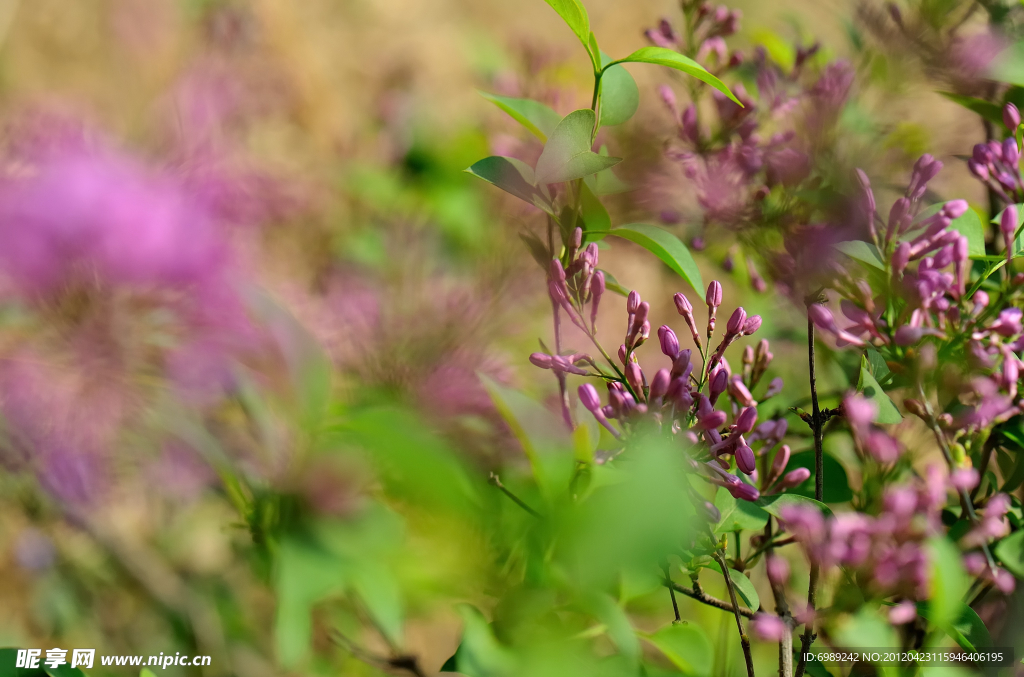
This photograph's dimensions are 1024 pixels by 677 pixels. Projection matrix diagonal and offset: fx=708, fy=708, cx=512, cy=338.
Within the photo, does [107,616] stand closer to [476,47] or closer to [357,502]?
[357,502]

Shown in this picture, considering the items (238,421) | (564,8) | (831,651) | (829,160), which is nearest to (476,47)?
(238,421)

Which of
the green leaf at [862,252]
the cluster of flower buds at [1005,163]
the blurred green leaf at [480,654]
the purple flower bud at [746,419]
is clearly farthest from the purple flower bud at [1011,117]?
the blurred green leaf at [480,654]

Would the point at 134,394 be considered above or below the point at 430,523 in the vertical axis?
below

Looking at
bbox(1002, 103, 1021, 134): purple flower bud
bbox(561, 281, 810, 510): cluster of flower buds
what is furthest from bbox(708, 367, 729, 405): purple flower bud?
bbox(1002, 103, 1021, 134): purple flower bud

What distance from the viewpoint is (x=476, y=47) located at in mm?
1149

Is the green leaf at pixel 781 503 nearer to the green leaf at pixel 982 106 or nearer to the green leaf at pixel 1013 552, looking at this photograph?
the green leaf at pixel 1013 552

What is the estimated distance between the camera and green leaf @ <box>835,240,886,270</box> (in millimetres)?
299

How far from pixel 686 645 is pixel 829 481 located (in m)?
0.12

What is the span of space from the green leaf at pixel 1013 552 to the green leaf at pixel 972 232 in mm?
139

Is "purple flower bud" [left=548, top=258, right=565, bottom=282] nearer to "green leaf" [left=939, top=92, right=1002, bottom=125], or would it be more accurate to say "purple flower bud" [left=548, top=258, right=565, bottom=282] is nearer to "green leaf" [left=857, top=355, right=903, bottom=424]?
"green leaf" [left=857, top=355, right=903, bottom=424]

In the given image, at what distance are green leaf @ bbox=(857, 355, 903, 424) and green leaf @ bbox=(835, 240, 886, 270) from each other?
0.04 meters

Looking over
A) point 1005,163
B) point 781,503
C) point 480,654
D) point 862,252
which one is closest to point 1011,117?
point 1005,163

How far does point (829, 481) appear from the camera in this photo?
0.37 m

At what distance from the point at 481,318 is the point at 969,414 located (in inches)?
14.3
